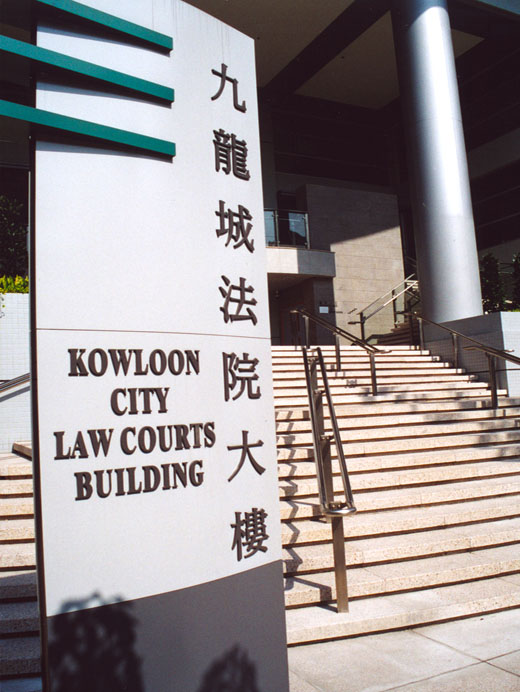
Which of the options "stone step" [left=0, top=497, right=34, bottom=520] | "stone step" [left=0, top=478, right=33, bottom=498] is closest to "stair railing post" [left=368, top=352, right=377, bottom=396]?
"stone step" [left=0, top=478, right=33, bottom=498]

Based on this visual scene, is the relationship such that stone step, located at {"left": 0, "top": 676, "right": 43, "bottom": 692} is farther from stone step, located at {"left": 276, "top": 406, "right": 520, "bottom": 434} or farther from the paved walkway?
stone step, located at {"left": 276, "top": 406, "right": 520, "bottom": 434}

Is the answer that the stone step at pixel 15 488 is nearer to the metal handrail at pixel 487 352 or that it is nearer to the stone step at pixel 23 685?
the stone step at pixel 23 685

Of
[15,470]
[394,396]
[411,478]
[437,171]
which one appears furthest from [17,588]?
[437,171]

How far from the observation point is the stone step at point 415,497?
5.27m

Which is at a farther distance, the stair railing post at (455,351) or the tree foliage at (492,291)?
the tree foliage at (492,291)

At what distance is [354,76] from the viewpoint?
19.9 m

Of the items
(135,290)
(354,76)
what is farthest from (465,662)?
(354,76)

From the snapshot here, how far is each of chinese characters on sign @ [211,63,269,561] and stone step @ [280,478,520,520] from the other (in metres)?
2.05

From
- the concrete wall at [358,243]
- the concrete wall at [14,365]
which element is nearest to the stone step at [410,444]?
the concrete wall at [14,365]

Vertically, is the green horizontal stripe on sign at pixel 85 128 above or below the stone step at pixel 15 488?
above

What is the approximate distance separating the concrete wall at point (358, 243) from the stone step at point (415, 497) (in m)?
12.1

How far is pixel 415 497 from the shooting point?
18.6 ft

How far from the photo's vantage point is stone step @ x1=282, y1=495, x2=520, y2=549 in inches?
195

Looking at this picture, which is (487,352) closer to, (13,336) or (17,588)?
(13,336)
